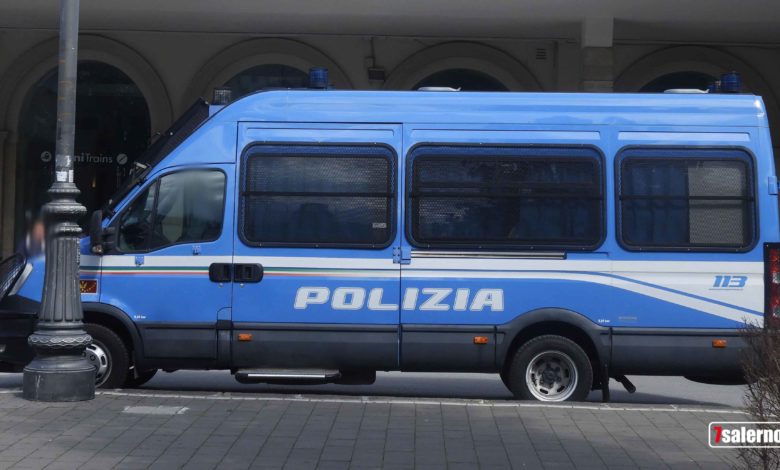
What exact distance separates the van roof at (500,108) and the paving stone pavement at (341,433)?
253 centimetres

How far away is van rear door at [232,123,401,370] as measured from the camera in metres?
9.94

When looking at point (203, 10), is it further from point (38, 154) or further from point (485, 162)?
point (485, 162)

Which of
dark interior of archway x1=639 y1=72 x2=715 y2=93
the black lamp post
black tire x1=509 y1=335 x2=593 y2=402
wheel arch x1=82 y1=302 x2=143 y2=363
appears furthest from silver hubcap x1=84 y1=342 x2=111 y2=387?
dark interior of archway x1=639 y1=72 x2=715 y2=93

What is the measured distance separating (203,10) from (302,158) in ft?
28.1

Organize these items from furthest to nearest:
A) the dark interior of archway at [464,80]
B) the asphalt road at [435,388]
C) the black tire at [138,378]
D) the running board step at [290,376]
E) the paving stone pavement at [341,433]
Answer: the dark interior of archway at [464,80]
the asphalt road at [435,388]
the black tire at [138,378]
the running board step at [290,376]
the paving stone pavement at [341,433]

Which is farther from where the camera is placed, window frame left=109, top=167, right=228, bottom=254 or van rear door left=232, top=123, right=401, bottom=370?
window frame left=109, top=167, right=228, bottom=254

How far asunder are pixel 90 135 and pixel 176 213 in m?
10.8

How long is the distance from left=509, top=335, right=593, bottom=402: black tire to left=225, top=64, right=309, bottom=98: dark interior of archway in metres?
11.0

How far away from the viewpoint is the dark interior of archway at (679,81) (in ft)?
65.4

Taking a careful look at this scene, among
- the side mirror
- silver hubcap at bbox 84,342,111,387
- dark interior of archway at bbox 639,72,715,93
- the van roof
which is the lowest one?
silver hubcap at bbox 84,342,111,387

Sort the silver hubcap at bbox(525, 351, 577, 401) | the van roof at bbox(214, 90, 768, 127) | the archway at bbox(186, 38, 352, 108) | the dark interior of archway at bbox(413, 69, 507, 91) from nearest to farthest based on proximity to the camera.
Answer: the silver hubcap at bbox(525, 351, 577, 401), the van roof at bbox(214, 90, 768, 127), the archway at bbox(186, 38, 352, 108), the dark interior of archway at bbox(413, 69, 507, 91)

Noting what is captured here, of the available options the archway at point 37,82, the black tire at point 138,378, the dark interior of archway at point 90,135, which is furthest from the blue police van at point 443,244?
the dark interior of archway at point 90,135

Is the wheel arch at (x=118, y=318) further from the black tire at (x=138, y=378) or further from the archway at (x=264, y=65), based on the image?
the archway at (x=264, y=65)

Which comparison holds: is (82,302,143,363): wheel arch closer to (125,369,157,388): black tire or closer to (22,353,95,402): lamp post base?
(125,369,157,388): black tire
